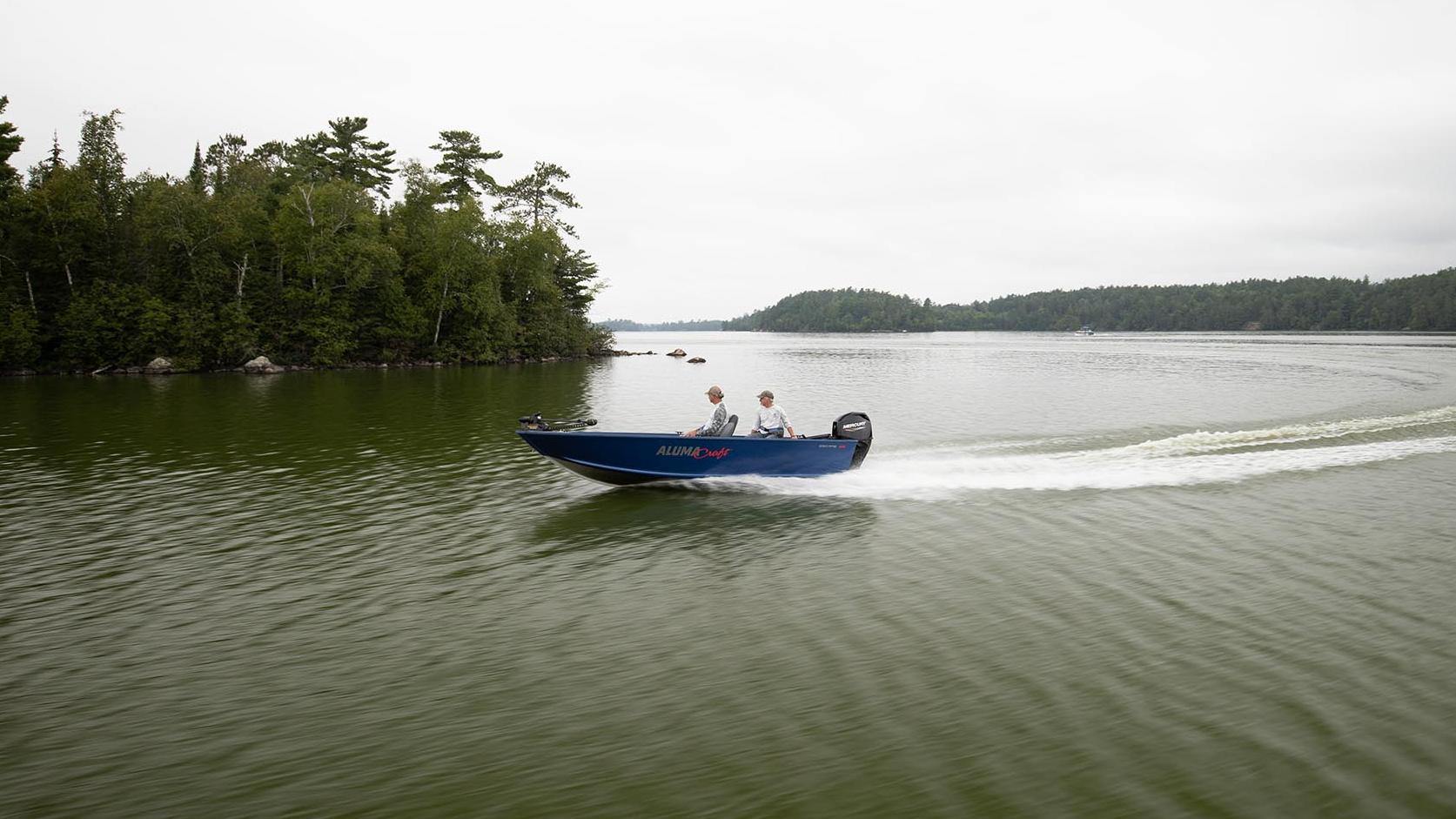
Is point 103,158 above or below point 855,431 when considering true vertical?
above

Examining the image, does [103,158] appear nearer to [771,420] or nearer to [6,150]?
[6,150]

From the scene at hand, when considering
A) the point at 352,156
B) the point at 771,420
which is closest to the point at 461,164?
the point at 352,156

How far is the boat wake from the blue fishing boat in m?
0.49

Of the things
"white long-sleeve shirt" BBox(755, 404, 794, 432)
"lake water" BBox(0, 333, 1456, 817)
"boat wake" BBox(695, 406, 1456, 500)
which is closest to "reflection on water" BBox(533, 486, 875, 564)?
"lake water" BBox(0, 333, 1456, 817)

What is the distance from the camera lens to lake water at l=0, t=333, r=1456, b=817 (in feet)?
18.2

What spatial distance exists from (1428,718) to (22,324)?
61.8m

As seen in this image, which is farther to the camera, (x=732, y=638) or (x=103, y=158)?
(x=103, y=158)

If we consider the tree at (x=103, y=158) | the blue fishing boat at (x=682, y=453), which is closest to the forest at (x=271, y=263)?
the tree at (x=103, y=158)

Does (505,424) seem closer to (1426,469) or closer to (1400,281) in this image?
(1426,469)

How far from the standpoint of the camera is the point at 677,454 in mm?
14969

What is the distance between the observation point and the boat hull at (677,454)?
14.6 meters

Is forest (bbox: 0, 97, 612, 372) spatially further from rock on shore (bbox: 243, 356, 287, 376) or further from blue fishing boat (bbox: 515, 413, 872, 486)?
blue fishing boat (bbox: 515, 413, 872, 486)

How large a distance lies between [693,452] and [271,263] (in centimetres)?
5702

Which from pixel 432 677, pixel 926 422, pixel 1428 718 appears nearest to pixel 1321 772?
pixel 1428 718
